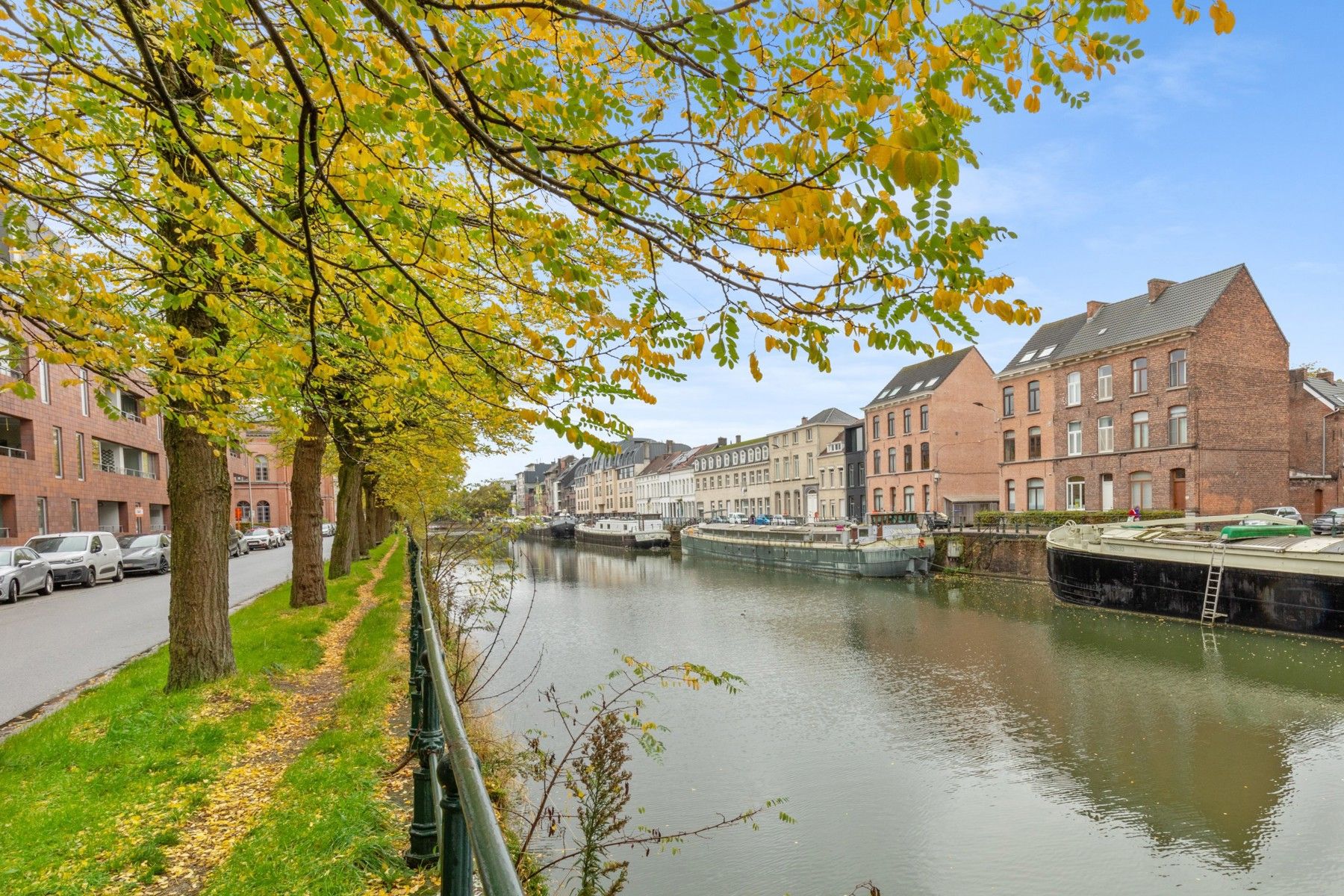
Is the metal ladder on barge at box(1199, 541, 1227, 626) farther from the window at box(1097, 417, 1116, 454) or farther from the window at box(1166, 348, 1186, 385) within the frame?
the window at box(1097, 417, 1116, 454)

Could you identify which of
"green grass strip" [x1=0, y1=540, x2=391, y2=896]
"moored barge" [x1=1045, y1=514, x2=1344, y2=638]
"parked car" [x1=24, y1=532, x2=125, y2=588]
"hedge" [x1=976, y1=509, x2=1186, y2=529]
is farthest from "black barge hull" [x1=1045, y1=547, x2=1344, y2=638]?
"parked car" [x1=24, y1=532, x2=125, y2=588]

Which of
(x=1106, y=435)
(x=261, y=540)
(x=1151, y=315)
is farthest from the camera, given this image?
(x=261, y=540)

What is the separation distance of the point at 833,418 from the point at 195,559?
204 feet

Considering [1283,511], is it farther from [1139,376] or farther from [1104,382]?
[1104,382]

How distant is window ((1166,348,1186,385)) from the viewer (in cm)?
3228

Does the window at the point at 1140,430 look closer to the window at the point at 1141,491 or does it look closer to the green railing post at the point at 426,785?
the window at the point at 1141,491

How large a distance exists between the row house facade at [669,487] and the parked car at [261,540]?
47.3 meters

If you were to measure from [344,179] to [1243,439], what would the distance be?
124ft

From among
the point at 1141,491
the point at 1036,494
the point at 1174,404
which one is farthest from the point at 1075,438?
the point at 1174,404

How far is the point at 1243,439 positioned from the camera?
3212cm

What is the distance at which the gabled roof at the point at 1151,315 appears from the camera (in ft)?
107

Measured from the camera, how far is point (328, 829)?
15.8 feet

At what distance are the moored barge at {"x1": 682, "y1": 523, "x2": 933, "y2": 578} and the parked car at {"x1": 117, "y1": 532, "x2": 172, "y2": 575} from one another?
27927 millimetres

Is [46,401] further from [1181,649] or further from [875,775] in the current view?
[1181,649]
